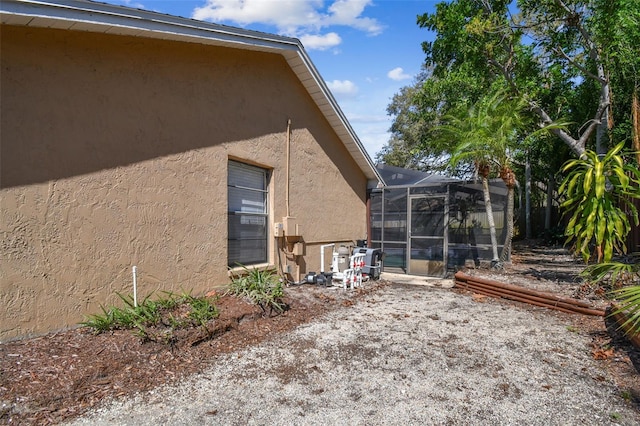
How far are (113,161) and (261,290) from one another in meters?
2.74

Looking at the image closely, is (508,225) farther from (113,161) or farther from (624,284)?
(113,161)

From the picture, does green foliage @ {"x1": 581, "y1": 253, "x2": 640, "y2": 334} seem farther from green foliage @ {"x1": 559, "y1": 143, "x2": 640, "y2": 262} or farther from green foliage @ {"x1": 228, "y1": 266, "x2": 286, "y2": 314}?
green foliage @ {"x1": 228, "y1": 266, "x2": 286, "y2": 314}

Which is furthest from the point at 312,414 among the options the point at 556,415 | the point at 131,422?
the point at 556,415

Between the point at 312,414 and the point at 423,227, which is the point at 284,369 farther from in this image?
the point at 423,227

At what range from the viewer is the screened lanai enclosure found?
10.5m

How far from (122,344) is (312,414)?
212cm

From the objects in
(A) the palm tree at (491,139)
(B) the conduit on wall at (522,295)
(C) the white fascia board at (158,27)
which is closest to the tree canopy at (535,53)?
(A) the palm tree at (491,139)

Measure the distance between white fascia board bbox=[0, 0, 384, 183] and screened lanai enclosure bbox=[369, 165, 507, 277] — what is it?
10.9ft

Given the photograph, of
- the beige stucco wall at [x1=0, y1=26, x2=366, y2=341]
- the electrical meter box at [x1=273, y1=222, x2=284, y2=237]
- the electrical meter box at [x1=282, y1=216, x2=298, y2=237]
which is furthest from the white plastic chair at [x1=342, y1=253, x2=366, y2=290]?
the beige stucco wall at [x1=0, y1=26, x2=366, y2=341]

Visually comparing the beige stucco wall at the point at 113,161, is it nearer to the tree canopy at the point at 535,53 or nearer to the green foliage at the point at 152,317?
the green foliage at the point at 152,317

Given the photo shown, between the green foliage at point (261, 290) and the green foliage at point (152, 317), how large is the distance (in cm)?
78

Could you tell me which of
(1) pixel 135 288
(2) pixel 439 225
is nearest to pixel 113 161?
(1) pixel 135 288

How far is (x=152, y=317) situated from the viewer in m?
4.53

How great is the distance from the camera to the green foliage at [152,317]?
4.34 metres
